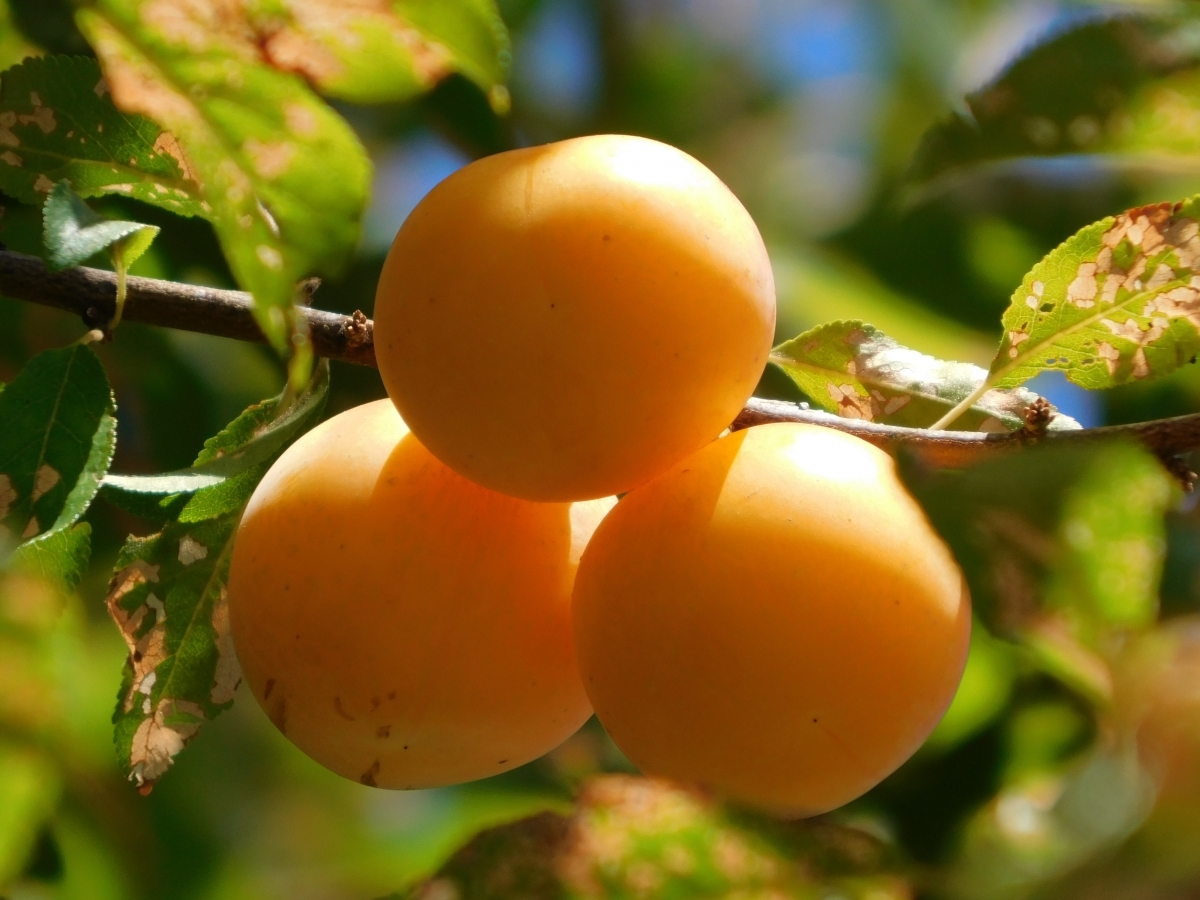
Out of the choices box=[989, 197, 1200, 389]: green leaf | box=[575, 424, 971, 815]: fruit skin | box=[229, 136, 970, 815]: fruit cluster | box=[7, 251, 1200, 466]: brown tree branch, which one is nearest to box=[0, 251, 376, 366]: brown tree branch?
box=[7, 251, 1200, 466]: brown tree branch

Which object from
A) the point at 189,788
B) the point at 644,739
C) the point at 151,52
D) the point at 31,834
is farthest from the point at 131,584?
the point at 189,788

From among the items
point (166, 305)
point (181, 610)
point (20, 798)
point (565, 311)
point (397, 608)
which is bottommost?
point (20, 798)

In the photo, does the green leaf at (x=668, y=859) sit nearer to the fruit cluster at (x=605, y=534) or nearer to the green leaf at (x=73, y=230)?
the fruit cluster at (x=605, y=534)

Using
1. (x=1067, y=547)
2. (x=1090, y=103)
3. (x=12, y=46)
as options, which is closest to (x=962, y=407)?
(x=1090, y=103)

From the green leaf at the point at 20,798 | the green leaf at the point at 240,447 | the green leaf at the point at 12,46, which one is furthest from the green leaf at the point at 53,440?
the green leaf at the point at 12,46

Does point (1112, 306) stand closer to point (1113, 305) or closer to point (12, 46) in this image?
point (1113, 305)
